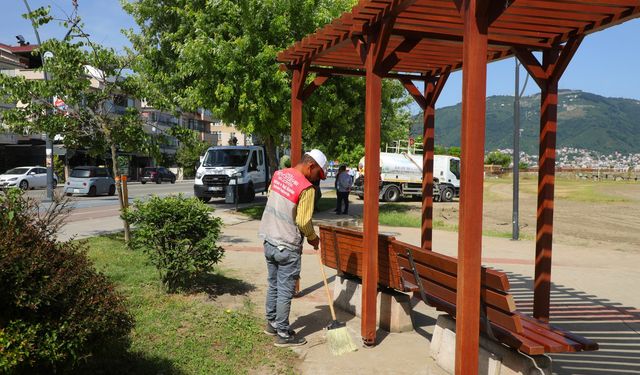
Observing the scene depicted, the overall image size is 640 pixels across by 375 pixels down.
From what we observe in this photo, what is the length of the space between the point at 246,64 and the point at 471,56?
39.5 ft

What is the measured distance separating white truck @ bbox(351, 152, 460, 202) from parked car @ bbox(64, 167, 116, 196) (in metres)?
12.9

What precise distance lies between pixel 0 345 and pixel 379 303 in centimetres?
383

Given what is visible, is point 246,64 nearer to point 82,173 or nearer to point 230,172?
point 230,172

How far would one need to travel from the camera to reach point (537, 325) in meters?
4.26

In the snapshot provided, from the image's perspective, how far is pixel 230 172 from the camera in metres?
20.5

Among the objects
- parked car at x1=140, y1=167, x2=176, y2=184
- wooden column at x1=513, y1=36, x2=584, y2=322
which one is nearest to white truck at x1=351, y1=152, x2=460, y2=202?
wooden column at x1=513, y1=36, x2=584, y2=322

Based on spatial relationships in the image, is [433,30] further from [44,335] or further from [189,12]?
[189,12]

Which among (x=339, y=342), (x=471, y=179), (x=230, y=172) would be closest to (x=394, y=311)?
(x=339, y=342)

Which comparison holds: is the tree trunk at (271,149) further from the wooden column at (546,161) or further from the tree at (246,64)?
the wooden column at (546,161)

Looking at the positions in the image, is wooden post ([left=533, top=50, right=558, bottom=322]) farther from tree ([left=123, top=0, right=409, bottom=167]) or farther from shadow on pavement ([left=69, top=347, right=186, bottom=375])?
tree ([left=123, top=0, right=409, bottom=167])

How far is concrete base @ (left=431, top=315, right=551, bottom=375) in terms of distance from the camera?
3.77 meters

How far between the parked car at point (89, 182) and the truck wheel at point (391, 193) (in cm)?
1351

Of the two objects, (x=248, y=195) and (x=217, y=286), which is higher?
(x=248, y=195)

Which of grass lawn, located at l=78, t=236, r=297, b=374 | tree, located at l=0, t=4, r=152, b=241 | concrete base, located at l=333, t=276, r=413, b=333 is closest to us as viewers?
grass lawn, located at l=78, t=236, r=297, b=374
